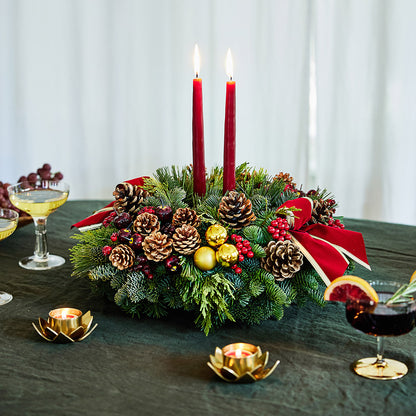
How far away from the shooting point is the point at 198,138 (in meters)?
1.05

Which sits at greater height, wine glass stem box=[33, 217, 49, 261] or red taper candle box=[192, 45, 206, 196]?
red taper candle box=[192, 45, 206, 196]

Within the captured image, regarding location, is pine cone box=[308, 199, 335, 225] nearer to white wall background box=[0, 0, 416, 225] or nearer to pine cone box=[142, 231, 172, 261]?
pine cone box=[142, 231, 172, 261]

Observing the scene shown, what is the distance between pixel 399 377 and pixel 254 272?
0.27 m


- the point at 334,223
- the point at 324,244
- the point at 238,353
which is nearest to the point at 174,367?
the point at 238,353

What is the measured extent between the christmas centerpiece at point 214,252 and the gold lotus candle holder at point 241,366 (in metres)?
0.12

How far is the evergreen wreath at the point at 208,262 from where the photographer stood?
94 centimetres

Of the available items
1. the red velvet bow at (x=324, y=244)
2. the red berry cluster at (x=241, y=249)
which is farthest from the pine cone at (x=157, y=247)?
the red velvet bow at (x=324, y=244)

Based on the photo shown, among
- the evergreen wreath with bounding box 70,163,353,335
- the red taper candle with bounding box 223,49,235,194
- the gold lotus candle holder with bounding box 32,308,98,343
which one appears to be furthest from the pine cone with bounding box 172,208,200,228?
the gold lotus candle holder with bounding box 32,308,98,343

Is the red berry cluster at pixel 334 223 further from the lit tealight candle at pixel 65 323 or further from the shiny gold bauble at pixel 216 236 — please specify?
the lit tealight candle at pixel 65 323

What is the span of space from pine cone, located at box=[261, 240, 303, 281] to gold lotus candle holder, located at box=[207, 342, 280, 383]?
0.16m

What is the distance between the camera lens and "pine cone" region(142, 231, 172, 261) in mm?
947

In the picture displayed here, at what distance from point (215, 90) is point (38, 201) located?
216 centimetres

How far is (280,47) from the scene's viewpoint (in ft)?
10.5

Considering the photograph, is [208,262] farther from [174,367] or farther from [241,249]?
[174,367]
